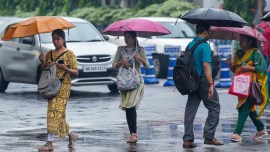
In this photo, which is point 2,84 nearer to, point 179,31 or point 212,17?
point 179,31

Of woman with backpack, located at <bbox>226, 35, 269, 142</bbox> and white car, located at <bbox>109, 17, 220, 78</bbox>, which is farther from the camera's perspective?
white car, located at <bbox>109, 17, 220, 78</bbox>

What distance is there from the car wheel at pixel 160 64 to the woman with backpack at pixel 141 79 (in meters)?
14.7

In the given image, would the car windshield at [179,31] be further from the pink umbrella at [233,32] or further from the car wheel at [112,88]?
the pink umbrella at [233,32]

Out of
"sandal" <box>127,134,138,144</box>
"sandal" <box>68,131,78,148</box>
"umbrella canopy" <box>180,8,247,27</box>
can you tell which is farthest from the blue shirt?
"sandal" <box>68,131,78,148</box>

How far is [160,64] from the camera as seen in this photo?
28.4 m

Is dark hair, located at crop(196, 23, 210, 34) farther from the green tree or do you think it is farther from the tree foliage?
the tree foliage

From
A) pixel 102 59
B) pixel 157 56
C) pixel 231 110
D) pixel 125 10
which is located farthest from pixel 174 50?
pixel 125 10

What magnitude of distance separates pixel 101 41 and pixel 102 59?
0.99 meters

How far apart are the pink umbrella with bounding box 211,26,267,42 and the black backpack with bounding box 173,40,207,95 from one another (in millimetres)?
1026

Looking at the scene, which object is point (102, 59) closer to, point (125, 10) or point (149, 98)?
point (149, 98)

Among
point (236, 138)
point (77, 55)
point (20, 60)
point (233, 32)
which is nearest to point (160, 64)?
point (20, 60)

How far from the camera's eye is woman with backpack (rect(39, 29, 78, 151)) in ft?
40.4

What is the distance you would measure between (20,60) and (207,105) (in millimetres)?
10846

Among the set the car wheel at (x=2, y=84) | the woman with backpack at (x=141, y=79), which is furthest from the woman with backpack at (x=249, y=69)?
the car wheel at (x=2, y=84)
